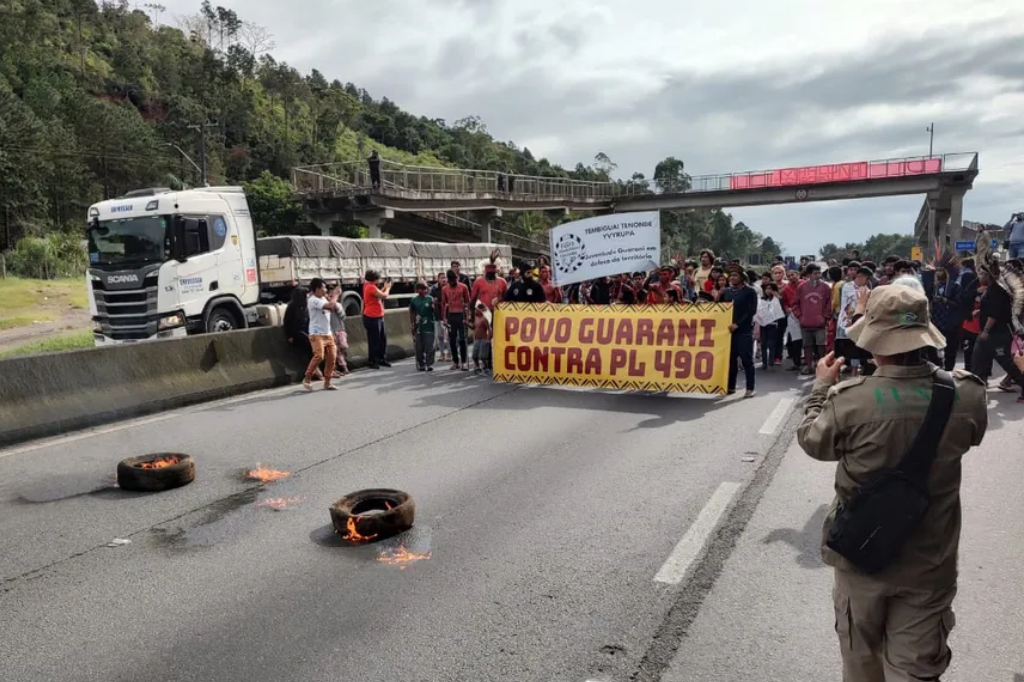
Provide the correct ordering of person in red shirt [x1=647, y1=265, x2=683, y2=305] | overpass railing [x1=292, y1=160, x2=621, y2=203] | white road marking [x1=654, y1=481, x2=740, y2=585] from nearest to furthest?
1. white road marking [x1=654, y1=481, x2=740, y2=585]
2. person in red shirt [x1=647, y1=265, x2=683, y2=305]
3. overpass railing [x1=292, y1=160, x2=621, y2=203]

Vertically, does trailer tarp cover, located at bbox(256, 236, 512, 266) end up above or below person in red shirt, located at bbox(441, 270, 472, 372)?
above

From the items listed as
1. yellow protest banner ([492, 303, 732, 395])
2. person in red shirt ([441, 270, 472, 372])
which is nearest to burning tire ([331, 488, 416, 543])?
yellow protest banner ([492, 303, 732, 395])

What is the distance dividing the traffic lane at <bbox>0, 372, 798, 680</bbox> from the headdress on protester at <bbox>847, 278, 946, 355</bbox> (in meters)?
1.85

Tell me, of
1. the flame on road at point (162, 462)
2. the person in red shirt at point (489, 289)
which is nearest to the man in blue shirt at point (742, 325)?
the person in red shirt at point (489, 289)

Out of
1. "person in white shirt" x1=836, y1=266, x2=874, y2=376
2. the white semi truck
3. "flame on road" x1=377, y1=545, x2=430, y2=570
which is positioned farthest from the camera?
the white semi truck

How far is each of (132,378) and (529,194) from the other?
4596 centimetres

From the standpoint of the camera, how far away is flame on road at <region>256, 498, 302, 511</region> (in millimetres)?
5785

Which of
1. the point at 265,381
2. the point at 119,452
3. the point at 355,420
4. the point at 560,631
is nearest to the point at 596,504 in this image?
the point at 560,631

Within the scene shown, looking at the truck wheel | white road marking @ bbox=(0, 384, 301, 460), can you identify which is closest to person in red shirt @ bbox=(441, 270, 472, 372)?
white road marking @ bbox=(0, 384, 301, 460)

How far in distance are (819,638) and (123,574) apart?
3932 millimetres

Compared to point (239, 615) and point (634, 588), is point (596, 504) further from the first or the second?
point (239, 615)

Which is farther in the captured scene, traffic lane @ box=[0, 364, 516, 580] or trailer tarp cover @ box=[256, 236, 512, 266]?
trailer tarp cover @ box=[256, 236, 512, 266]

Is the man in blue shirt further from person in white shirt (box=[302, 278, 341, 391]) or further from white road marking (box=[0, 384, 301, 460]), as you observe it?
white road marking (box=[0, 384, 301, 460])

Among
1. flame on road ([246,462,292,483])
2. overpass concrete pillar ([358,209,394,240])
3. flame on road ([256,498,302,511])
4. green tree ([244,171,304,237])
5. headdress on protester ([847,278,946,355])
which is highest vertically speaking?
green tree ([244,171,304,237])
